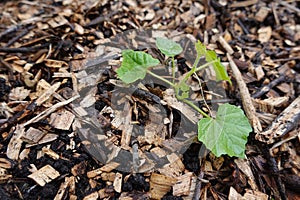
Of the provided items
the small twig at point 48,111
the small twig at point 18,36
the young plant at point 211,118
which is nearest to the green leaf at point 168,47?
the young plant at point 211,118

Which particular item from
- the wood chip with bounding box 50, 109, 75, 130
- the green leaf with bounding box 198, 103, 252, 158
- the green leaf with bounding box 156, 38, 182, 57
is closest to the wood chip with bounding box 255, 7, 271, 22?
the green leaf with bounding box 156, 38, 182, 57

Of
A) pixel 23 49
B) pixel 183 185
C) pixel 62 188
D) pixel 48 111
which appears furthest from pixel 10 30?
pixel 183 185

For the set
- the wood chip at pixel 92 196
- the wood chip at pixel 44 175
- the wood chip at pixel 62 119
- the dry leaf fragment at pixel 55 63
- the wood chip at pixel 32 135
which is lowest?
the wood chip at pixel 92 196

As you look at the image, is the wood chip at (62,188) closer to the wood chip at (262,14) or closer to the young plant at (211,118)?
the young plant at (211,118)

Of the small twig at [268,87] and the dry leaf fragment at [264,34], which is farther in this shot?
the dry leaf fragment at [264,34]

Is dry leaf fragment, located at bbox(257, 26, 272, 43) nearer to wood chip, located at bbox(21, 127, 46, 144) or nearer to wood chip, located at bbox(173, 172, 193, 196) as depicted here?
wood chip, located at bbox(173, 172, 193, 196)

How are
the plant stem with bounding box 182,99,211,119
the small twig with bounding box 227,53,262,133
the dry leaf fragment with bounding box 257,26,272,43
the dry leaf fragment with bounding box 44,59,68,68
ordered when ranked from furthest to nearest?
the dry leaf fragment with bounding box 257,26,272,43
the dry leaf fragment with bounding box 44,59,68,68
the small twig with bounding box 227,53,262,133
the plant stem with bounding box 182,99,211,119

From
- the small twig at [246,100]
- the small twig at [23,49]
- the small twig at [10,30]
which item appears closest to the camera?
the small twig at [246,100]
